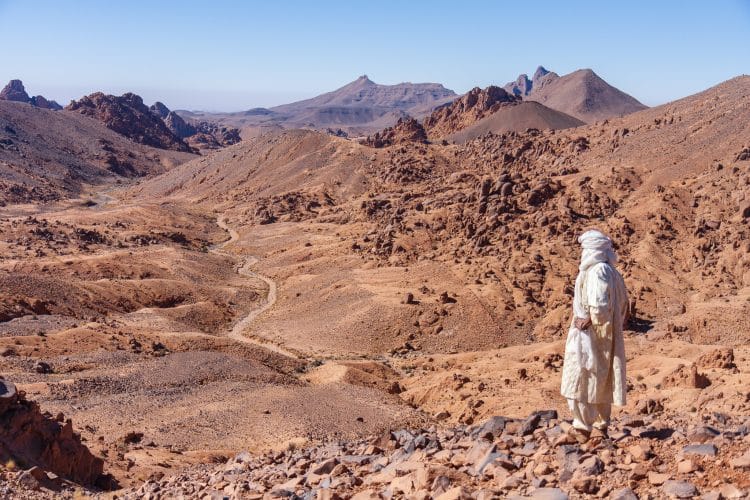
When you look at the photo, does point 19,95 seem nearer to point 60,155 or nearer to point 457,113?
point 60,155

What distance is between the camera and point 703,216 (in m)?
25.7

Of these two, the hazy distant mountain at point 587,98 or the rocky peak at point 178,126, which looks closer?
the hazy distant mountain at point 587,98

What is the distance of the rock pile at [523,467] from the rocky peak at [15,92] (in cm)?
A: 13632

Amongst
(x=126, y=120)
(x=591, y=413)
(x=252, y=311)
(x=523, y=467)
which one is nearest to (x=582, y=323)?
(x=591, y=413)

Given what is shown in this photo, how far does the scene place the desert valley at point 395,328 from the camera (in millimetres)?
7023

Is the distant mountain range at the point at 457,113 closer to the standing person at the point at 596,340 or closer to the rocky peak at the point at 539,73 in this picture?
the rocky peak at the point at 539,73

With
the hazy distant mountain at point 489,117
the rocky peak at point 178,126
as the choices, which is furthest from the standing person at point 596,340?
the rocky peak at point 178,126

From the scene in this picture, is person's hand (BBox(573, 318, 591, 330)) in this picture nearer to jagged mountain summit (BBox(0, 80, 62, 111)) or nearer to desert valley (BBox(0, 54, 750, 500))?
desert valley (BBox(0, 54, 750, 500))

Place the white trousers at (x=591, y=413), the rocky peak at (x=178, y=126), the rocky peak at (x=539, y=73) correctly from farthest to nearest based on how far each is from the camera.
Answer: the rocky peak at (x=539, y=73), the rocky peak at (x=178, y=126), the white trousers at (x=591, y=413)

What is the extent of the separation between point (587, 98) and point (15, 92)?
10394 cm

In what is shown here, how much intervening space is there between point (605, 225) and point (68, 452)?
22977 mm

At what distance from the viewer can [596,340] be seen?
6.18 metres

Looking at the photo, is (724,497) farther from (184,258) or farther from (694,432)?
(184,258)

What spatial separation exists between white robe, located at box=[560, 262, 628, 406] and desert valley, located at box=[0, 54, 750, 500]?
1.60ft
